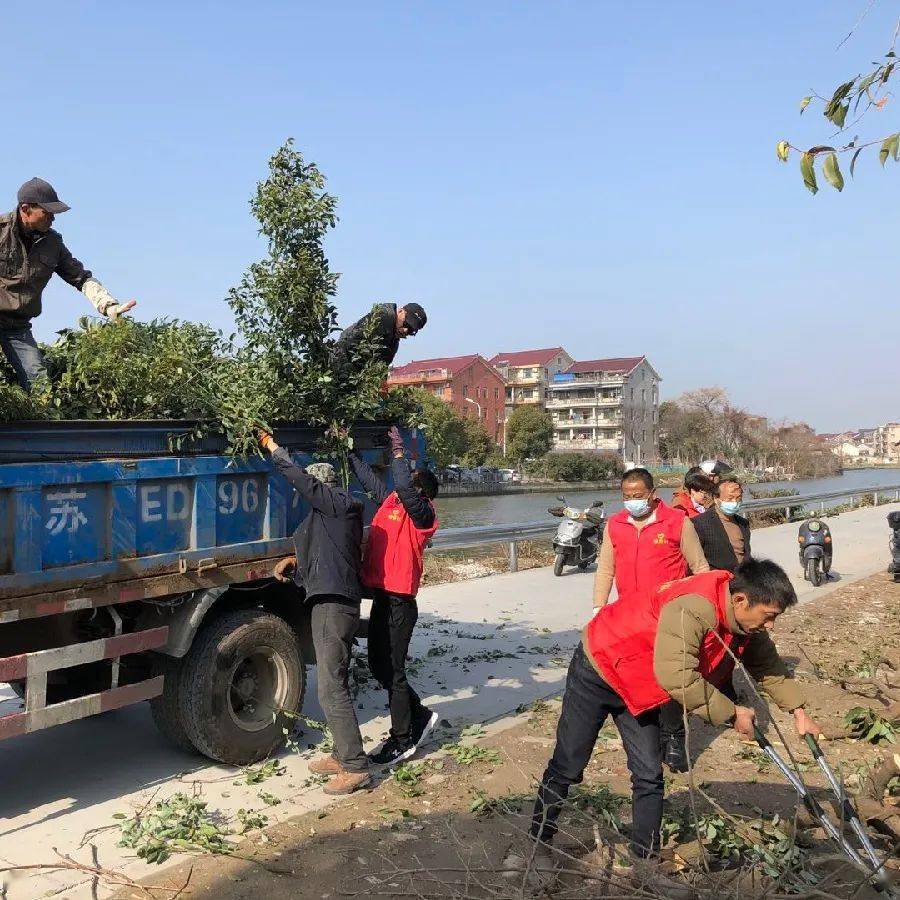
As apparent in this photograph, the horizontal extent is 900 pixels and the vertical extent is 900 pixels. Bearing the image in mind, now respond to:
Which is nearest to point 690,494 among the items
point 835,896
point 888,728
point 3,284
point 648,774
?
point 888,728

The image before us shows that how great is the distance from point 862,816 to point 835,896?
127 centimetres

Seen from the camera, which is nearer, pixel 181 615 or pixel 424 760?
pixel 181 615

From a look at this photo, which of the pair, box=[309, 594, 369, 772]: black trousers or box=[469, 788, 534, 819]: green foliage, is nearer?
box=[469, 788, 534, 819]: green foliage

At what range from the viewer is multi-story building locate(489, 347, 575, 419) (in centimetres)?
8462

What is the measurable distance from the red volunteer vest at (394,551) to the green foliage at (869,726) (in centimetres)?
337

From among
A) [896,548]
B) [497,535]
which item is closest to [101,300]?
[497,535]

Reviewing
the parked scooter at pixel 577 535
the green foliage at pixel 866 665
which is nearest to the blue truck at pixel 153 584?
the green foliage at pixel 866 665

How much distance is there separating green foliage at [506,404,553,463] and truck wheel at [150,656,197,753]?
208ft

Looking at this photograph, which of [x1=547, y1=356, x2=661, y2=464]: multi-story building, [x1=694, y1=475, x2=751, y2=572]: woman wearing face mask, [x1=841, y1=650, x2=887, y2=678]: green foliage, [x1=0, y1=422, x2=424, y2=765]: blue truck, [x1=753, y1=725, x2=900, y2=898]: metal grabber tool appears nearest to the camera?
[x1=753, y1=725, x2=900, y2=898]: metal grabber tool

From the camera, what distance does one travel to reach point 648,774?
12.8ft

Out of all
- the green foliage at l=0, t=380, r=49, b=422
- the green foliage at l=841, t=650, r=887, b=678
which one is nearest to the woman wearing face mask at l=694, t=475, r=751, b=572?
the green foliage at l=841, t=650, r=887, b=678

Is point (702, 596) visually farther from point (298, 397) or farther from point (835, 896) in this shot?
point (298, 397)

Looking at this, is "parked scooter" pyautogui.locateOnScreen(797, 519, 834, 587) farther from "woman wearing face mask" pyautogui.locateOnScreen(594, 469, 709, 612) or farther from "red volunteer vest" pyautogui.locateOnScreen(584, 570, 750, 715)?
"red volunteer vest" pyautogui.locateOnScreen(584, 570, 750, 715)

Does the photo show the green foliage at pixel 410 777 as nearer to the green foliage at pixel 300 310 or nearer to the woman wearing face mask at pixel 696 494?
the green foliage at pixel 300 310
